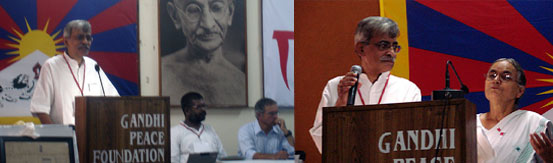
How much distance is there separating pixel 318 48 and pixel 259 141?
5.39ft

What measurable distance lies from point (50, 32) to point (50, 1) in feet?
0.86

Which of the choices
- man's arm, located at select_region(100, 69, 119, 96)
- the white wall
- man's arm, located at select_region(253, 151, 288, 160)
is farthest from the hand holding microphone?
the white wall

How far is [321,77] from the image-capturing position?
4.58 metres

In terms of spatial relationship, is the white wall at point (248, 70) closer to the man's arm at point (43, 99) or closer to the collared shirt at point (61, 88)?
the collared shirt at point (61, 88)

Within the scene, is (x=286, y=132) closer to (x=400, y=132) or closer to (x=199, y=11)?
(x=199, y=11)

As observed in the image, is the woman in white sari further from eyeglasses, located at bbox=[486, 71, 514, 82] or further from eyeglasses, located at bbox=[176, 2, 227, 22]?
eyeglasses, located at bbox=[176, 2, 227, 22]

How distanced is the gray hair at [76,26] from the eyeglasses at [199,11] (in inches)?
47.9

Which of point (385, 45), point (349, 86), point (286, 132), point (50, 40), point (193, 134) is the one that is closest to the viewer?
point (349, 86)

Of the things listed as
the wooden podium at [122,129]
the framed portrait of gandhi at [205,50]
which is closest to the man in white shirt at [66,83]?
the wooden podium at [122,129]

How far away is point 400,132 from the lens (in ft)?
8.55

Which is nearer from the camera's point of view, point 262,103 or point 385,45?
point 385,45

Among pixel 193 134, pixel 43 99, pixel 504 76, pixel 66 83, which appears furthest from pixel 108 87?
pixel 504 76

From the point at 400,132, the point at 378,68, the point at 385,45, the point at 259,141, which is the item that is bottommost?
the point at 259,141

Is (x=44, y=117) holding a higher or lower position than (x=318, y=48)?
lower
